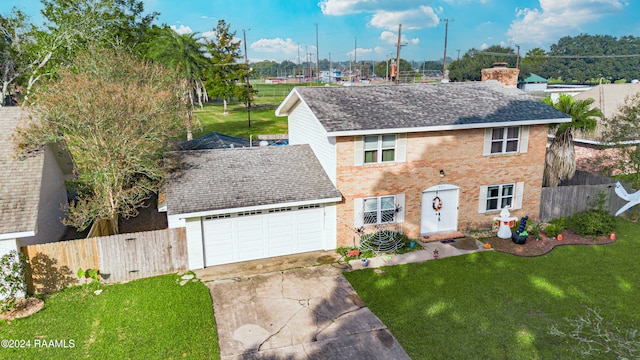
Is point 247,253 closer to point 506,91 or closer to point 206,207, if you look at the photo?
point 206,207

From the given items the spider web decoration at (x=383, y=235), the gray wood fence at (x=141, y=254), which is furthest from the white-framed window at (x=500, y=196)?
the gray wood fence at (x=141, y=254)

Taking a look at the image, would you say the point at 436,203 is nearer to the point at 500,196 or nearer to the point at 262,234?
the point at 500,196

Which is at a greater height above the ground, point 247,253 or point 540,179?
Answer: point 540,179

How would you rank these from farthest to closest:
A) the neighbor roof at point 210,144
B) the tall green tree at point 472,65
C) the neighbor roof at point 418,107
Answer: the tall green tree at point 472,65
the neighbor roof at point 210,144
the neighbor roof at point 418,107

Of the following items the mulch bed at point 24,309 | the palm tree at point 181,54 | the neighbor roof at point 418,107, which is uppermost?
the palm tree at point 181,54

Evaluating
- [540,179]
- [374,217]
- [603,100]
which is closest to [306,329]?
[374,217]

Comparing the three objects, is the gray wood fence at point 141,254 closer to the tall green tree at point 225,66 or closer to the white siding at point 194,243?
the white siding at point 194,243

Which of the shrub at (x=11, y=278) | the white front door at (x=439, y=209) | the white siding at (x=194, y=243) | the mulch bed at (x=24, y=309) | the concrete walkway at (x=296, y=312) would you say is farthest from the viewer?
the white front door at (x=439, y=209)
